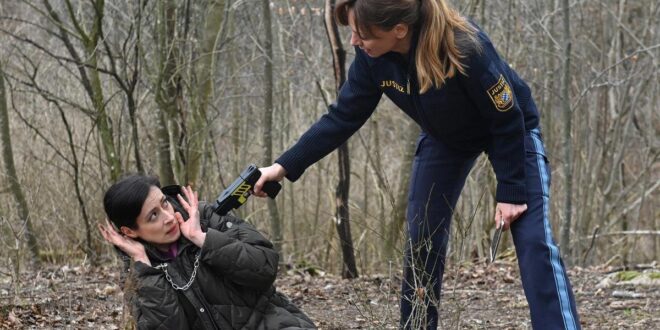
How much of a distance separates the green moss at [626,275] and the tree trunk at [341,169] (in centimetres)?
200

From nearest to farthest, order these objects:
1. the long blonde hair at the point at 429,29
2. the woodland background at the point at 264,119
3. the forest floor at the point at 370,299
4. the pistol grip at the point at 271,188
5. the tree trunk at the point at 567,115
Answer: the long blonde hair at the point at 429,29 → the pistol grip at the point at 271,188 → the forest floor at the point at 370,299 → the woodland background at the point at 264,119 → the tree trunk at the point at 567,115

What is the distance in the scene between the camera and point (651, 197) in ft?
41.5

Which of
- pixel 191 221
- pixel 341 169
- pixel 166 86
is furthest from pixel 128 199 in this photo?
pixel 166 86

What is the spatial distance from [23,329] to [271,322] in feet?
6.11

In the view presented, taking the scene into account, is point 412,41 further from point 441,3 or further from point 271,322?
point 271,322

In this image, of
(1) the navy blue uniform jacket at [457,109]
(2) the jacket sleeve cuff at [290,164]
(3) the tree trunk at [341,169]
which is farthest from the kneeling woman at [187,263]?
(3) the tree trunk at [341,169]

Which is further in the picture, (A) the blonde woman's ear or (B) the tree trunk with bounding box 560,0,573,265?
(B) the tree trunk with bounding box 560,0,573,265

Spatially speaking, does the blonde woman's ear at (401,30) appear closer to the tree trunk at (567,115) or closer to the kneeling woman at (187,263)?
the kneeling woman at (187,263)

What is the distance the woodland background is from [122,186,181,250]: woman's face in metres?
3.27

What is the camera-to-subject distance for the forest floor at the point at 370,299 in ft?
16.0

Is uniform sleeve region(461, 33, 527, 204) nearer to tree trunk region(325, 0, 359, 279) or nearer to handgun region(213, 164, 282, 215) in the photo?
handgun region(213, 164, 282, 215)

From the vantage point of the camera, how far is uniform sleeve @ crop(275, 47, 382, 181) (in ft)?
12.1

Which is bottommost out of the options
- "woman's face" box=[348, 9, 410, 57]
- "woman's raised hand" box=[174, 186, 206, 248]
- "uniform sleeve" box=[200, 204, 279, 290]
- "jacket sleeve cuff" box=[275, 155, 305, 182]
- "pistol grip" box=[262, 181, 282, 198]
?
"uniform sleeve" box=[200, 204, 279, 290]

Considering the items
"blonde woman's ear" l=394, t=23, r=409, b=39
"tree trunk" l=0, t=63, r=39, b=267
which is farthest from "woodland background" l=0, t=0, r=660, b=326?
"blonde woman's ear" l=394, t=23, r=409, b=39
